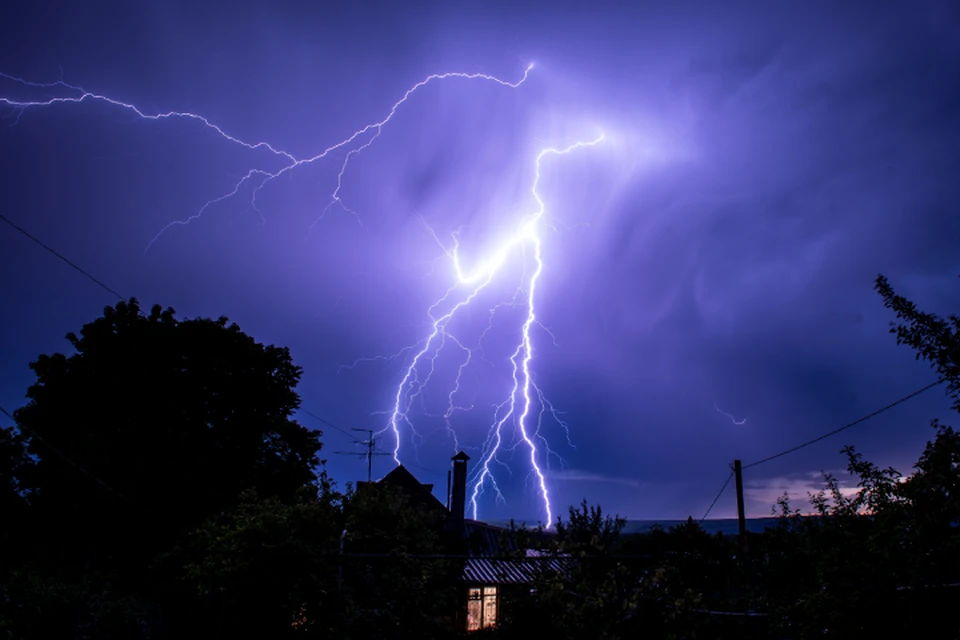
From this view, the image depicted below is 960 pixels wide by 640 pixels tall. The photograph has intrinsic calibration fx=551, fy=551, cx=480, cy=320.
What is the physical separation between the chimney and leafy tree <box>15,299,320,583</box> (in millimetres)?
7959

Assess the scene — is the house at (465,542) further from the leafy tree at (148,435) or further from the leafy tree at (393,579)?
the leafy tree at (148,435)

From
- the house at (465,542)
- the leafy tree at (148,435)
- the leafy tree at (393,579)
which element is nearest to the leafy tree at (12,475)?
the leafy tree at (148,435)

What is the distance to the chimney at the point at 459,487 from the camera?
84.0 ft

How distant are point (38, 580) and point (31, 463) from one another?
10343mm

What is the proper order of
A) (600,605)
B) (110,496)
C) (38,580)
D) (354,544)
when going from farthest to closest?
(110,496)
(38,580)
(354,544)
(600,605)

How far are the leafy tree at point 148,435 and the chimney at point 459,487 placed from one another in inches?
313

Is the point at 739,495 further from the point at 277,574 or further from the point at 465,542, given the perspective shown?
the point at 277,574

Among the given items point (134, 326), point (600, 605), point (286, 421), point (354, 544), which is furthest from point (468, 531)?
point (600, 605)

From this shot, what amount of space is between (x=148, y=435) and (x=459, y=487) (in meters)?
13.8

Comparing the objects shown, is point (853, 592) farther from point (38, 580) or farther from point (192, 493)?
point (192, 493)

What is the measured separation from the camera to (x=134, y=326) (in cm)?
1902

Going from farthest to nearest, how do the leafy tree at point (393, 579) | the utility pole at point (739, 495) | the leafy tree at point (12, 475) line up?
the leafy tree at point (12, 475)
the utility pole at point (739, 495)
the leafy tree at point (393, 579)

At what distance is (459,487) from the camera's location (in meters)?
26.4

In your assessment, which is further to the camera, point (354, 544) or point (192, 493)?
point (192, 493)
